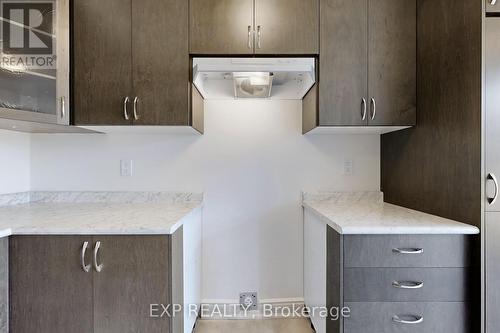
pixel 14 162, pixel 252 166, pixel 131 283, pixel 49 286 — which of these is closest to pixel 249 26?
pixel 252 166

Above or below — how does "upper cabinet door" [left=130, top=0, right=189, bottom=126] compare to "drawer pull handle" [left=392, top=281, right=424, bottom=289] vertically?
above

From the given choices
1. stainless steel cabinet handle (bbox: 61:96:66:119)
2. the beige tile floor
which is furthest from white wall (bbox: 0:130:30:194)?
the beige tile floor

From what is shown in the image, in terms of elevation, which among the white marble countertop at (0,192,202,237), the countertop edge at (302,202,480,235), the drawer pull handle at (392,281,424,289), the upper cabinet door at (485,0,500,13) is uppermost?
the upper cabinet door at (485,0,500,13)

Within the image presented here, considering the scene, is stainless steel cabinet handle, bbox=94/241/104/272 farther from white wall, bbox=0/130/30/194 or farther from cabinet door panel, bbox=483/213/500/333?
cabinet door panel, bbox=483/213/500/333

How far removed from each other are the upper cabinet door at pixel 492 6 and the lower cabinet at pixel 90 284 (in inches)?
66.9

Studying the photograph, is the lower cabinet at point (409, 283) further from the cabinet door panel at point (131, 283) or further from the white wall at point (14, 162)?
the white wall at point (14, 162)

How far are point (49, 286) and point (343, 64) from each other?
185 centimetres

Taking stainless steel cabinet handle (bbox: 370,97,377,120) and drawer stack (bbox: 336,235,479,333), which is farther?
stainless steel cabinet handle (bbox: 370,97,377,120)

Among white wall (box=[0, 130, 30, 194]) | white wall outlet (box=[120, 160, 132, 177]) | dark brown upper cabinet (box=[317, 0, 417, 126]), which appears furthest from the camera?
white wall outlet (box=[120, 160, 132, 177])

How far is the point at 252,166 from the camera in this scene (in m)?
2.18

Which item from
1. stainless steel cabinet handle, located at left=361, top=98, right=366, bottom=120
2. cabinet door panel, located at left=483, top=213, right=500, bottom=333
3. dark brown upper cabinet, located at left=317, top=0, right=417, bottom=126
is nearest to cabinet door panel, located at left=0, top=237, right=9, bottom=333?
dark brown upper cabinet, located at left=317, top=0, right=417, bottom=126

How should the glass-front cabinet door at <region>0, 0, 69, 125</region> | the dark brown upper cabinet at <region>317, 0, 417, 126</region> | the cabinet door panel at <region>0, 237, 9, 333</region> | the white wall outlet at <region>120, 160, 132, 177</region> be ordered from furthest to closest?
the white wall outlet at <region>120, 160, 132, 177</region>, the dark brown upper cabinet at <region>317, 0, 417, 126</region>, the glass-front cabinet door at <region>0, 0, 69, 125</region>, the cabinet door panel at <region>0, 237, 9, 333</region>

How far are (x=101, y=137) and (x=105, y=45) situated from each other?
27.7 inches

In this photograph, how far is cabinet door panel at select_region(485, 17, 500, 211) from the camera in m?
1.28
